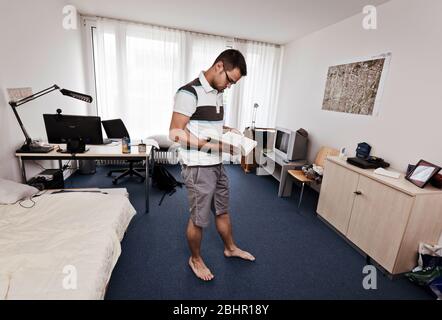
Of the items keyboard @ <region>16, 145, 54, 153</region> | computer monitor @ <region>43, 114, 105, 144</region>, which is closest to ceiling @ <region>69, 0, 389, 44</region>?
computer monitor @ <region>43, 114, 105, 144</region>

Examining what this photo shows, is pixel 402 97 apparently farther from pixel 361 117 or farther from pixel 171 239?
pixel 171 239

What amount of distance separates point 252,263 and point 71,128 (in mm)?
2240

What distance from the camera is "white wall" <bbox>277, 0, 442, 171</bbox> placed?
203cm

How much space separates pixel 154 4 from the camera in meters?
3.03

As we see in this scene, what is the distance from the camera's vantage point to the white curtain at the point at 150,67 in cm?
384

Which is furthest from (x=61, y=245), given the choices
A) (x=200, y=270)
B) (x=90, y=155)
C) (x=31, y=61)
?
(x=31, y=61)

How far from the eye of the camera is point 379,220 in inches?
77.5

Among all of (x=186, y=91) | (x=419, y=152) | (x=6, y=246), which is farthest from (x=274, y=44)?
(x=6, y=246)

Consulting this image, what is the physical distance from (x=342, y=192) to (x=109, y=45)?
4124 millimetres

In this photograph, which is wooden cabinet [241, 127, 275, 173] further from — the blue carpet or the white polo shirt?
the white polo shirt

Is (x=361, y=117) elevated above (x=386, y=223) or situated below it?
above

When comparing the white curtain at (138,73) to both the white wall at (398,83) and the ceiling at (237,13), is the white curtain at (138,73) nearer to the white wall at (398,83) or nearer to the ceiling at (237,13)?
the ceiling at (237,13)

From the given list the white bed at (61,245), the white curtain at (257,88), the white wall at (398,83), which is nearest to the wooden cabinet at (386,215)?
the white wall at (398,83)

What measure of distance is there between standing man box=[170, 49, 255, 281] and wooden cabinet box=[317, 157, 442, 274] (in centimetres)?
136
